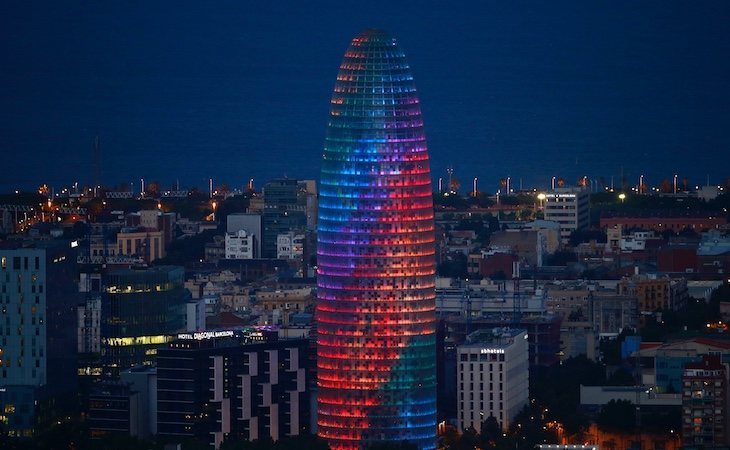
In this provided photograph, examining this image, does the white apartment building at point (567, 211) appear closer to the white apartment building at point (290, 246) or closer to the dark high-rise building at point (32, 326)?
the white apartment building at point (290, 246)

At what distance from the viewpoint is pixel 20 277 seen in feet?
452

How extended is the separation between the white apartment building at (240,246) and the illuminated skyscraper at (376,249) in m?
56.5

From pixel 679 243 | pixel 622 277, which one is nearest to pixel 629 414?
pixel 622 277

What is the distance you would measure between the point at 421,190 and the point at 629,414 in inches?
425

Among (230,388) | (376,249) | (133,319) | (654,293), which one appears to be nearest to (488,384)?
(230,388)

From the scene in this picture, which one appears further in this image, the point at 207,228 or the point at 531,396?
the point at 207,228

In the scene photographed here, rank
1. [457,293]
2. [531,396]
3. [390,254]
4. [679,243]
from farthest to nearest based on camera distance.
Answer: [679,243], [457,293], [531,396], [390,254]

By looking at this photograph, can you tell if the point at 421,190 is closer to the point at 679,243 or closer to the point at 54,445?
the point at 54,445

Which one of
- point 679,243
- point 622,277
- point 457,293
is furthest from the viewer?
point 679,243

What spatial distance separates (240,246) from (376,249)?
58480 millimetres

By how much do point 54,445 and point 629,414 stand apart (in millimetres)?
16852

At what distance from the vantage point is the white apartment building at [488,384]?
138125 millimetres

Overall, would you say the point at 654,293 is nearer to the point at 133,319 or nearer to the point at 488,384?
the point at 133,319

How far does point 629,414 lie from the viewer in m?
137
